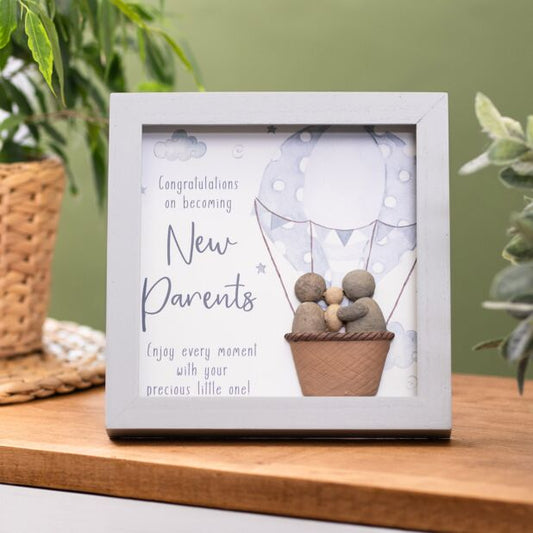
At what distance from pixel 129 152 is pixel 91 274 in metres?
0.75

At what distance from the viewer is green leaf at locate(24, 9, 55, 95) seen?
25.9 inches

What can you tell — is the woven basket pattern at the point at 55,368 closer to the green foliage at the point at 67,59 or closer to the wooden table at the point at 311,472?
the wooden table at the point at 311,472

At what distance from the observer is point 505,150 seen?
551mm

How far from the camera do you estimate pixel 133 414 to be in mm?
623

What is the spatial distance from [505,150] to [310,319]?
0.65 ft

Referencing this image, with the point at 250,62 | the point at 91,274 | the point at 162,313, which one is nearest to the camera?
the point at 162,313

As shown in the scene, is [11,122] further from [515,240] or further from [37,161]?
[515,240]

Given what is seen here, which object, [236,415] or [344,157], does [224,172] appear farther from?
[236,415]

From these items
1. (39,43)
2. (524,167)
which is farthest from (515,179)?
(39,43)

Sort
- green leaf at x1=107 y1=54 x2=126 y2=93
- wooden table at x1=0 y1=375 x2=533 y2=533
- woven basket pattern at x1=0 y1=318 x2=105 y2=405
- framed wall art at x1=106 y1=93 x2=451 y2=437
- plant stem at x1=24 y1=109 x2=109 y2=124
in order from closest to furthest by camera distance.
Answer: wooden table at x1=0 y1=375 x2=533 y2=533, framed wall art at x1=106 y1=93 x2=451 y2=437, woven basket pattern at x1=0 y1=318 x2=105 y2=405, plant stem at x1=24 y1=109 x2=109 y2=124, green leaf at x1=107 y1=54 x2=126 y2=93

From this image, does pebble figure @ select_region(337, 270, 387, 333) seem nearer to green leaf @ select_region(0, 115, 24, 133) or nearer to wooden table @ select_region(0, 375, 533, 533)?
wooden table @ select_region(0, 375, 533, 533)

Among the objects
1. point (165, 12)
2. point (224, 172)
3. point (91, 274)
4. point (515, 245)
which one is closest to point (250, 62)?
point (165, 12)

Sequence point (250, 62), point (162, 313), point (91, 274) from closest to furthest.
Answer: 1. point (162, 313)
2. point (250, 62)
3. point (91, 274)

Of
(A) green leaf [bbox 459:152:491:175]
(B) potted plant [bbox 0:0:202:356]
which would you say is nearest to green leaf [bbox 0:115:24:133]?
(B) potted plant [bbox 0:0:202:356]
